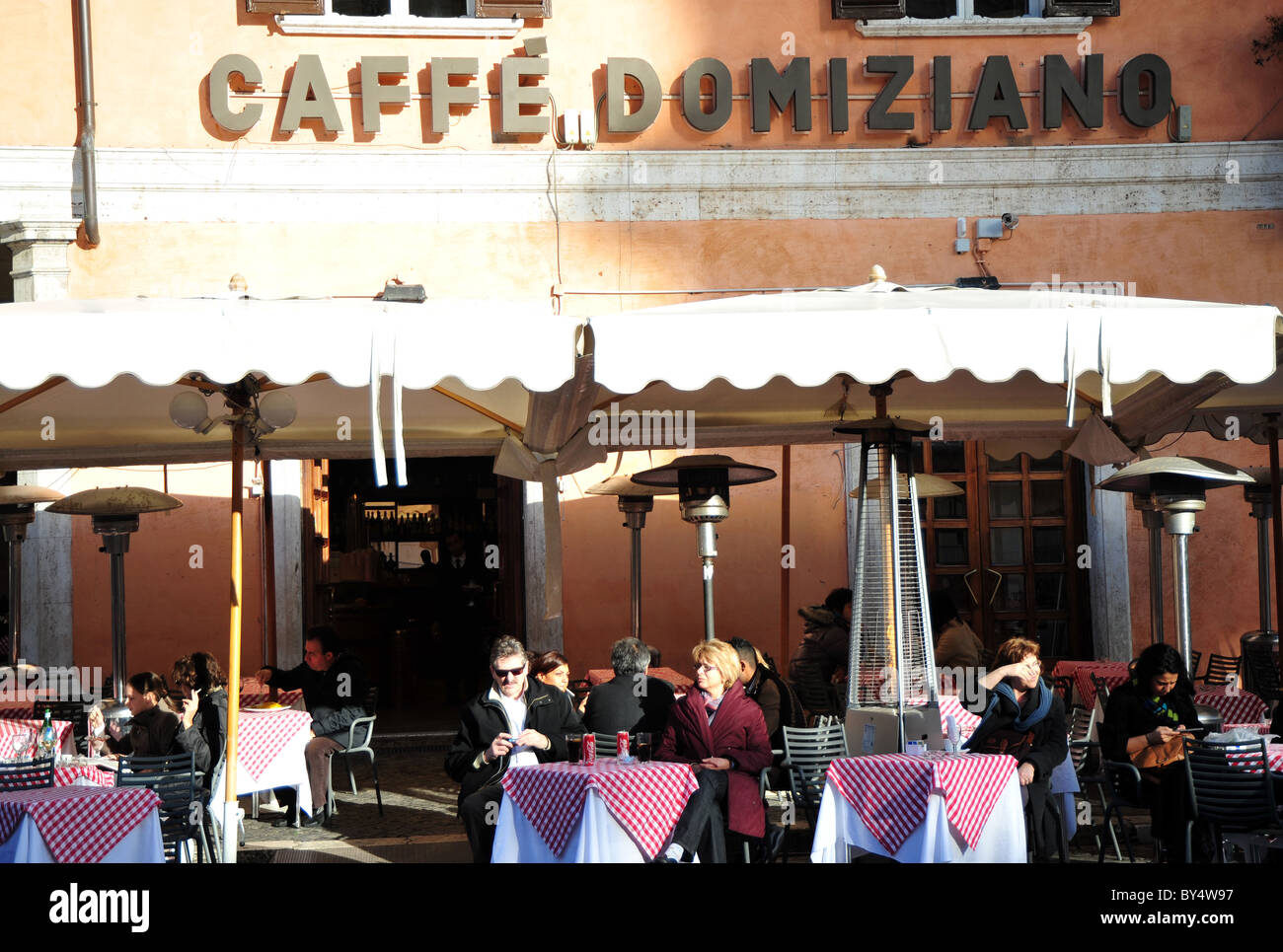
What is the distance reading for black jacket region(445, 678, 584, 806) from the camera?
7.03 meters

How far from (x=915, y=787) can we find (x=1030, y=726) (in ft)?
2.95

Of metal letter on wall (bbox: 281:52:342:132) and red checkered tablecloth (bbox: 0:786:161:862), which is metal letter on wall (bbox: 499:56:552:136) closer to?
metal letter on wall (bbox: 281:52:342:132)

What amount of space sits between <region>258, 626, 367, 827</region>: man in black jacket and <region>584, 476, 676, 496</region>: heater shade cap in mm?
2314

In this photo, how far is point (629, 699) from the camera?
296 inches

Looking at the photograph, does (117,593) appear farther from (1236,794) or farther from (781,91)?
(1236,794)

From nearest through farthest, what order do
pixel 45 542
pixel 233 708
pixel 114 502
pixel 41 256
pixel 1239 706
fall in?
pixel 233 708, pixel 1239 706, pixel 114 502, pixel 41 256, pixel 45 542

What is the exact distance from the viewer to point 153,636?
Answer: 1192cm

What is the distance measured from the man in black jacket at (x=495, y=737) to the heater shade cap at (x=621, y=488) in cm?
364

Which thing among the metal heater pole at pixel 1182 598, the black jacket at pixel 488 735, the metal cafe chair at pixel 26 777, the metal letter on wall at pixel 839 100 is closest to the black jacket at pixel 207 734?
the metal cafe chair at pixel 26 777

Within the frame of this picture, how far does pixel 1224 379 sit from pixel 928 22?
21.2ft

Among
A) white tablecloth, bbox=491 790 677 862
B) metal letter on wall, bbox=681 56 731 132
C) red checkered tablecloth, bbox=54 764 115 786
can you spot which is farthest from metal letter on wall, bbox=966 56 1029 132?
red checkered tablecloth, bbox=54 764 115 786

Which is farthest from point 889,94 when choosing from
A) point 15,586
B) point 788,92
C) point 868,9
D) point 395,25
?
point 15,586
